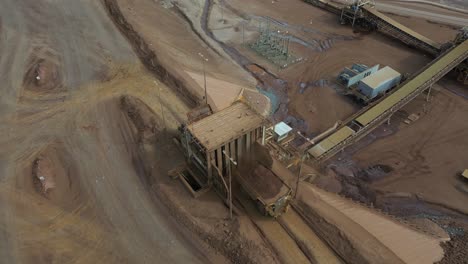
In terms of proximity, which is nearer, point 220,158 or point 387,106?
point 220,158

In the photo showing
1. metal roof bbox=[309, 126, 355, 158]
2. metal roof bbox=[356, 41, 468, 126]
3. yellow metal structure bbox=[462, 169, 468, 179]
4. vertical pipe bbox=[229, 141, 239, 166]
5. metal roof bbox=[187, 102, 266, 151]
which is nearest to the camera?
metal roof bbox=[187, 102, 266, 151]

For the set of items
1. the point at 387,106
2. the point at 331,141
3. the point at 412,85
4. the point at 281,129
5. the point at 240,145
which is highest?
the point at 240,145

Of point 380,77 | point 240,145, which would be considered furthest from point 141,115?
point 380,77

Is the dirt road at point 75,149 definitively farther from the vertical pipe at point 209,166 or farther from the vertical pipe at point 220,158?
the vertical pipe at point 220,158

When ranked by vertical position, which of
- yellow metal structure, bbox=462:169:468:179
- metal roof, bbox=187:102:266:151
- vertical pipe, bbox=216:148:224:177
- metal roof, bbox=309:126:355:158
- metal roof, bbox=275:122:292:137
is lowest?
yellow metal structure, bbox=462:169:468:179

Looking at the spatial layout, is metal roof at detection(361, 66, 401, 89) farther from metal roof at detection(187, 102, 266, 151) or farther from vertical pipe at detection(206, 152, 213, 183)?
vertical pipe at detection(206, 152, 213, 183)

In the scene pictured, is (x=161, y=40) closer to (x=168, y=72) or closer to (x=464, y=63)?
(x=168, y=72)

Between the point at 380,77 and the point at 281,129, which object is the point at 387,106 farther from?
the point at 281,129

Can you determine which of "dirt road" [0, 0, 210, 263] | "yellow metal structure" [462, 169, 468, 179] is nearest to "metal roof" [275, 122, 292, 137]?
"dirt road" [0, 0, 210, 263]

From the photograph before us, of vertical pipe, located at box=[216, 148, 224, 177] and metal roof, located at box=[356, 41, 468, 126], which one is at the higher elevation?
vertical pipe, located at box=[216, 148, 224, 177]
